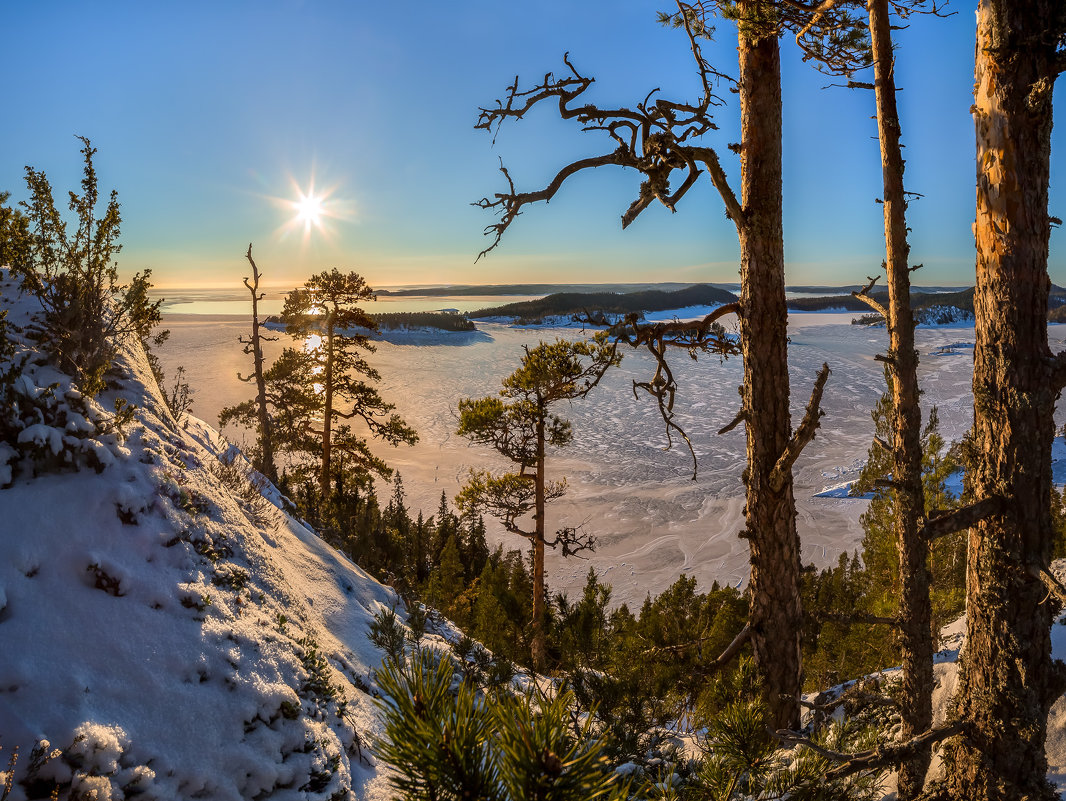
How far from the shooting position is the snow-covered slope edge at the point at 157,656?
254 cm

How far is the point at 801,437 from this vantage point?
3.48m

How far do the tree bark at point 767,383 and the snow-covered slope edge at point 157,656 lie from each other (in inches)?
113

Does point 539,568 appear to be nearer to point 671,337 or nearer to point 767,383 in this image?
point 671,337

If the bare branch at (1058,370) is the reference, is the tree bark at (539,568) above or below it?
below

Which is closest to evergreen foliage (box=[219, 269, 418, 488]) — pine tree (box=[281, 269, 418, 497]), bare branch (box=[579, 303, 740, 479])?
pine tree (box=[281, 269, 418, 497])

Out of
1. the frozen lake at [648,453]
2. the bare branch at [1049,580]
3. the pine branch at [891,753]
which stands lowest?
the frozen lake at [648,453]

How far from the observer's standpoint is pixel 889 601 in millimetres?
10125

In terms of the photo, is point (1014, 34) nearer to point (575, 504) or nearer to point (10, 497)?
point (10, 497)

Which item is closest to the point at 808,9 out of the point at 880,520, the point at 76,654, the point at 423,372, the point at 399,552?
the point at 76,654

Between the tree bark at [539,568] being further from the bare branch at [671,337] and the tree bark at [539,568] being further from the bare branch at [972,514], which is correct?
the bare branch at [972,514]

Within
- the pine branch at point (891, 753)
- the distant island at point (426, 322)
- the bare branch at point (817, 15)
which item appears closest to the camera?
the pine branch at point (891, 753)

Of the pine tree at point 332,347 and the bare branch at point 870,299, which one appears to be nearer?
the bare branch at point 870,299

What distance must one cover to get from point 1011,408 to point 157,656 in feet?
15.2

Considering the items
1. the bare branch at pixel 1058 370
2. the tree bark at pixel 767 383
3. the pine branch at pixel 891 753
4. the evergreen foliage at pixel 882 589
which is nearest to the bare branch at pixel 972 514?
the bare branch at pixel 1058 370
